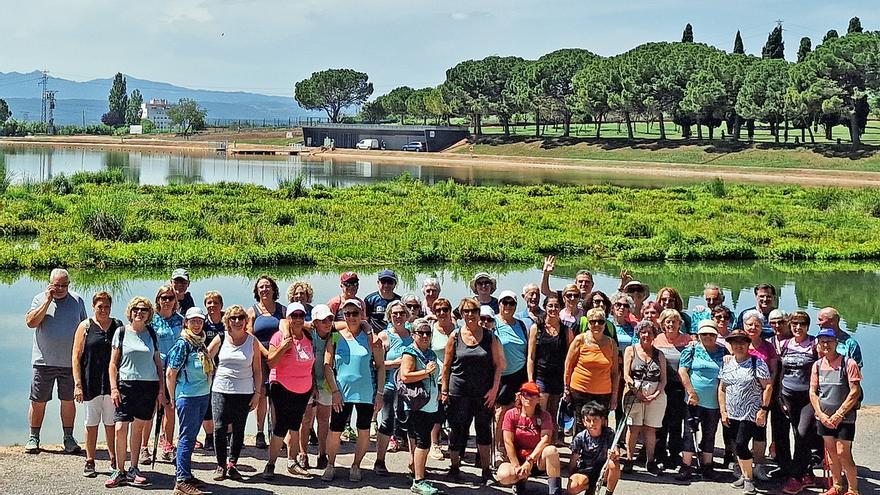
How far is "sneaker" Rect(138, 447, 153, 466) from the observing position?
29.7 ft

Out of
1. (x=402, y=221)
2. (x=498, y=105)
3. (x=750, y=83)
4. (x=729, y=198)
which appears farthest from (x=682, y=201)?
(x=498, y=105)

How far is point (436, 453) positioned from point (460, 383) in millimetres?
1381

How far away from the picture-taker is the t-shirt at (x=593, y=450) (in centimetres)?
815

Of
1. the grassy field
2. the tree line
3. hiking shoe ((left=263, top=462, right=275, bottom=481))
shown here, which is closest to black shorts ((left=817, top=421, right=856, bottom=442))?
hiking shoe ((left=263, top=462, right=275, bottom=481))

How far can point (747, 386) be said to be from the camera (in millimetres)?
8750

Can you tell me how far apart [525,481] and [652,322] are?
81.5 inches

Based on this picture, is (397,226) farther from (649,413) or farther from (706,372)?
(706,372)

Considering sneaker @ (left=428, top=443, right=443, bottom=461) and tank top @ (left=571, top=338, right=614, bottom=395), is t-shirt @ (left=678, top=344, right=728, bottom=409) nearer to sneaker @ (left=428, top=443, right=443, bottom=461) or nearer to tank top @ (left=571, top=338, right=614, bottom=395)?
tank top @ (left=571, top=338, right=614, bottom=395)

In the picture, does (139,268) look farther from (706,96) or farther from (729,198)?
(706,96)

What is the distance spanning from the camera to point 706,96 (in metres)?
85.4

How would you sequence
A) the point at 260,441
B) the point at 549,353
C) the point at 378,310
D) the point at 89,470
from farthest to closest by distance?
the point at 378,310 < the point at 260,441 < the point at 549,353 < the point at 89,470

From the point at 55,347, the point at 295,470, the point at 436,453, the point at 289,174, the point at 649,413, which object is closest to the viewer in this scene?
the point at 295,470

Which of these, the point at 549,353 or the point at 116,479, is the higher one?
the point at 549,353

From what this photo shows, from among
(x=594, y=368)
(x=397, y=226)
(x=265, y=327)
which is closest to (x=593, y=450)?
(x=594, y=368)
